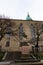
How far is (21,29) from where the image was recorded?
28.6 m

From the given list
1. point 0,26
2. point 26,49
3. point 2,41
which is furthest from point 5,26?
point 26,49

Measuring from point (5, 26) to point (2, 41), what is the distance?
2753 mm

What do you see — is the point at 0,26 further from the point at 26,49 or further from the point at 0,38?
the point at 26,49

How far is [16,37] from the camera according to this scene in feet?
91.1

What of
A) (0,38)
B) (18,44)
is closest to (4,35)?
(0,38)

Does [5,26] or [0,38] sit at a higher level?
[5,26]

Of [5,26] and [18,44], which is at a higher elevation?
[5,26]

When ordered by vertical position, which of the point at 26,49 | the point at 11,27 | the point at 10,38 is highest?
the point at 11,27

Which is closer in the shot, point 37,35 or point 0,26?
point 0,26

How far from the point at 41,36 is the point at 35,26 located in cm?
222

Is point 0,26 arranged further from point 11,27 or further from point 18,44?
point 18,44

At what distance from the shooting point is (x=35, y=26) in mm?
28859

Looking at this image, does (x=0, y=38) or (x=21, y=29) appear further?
(x=21, y=29)

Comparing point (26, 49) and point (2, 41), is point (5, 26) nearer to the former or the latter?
point (2, 41)
